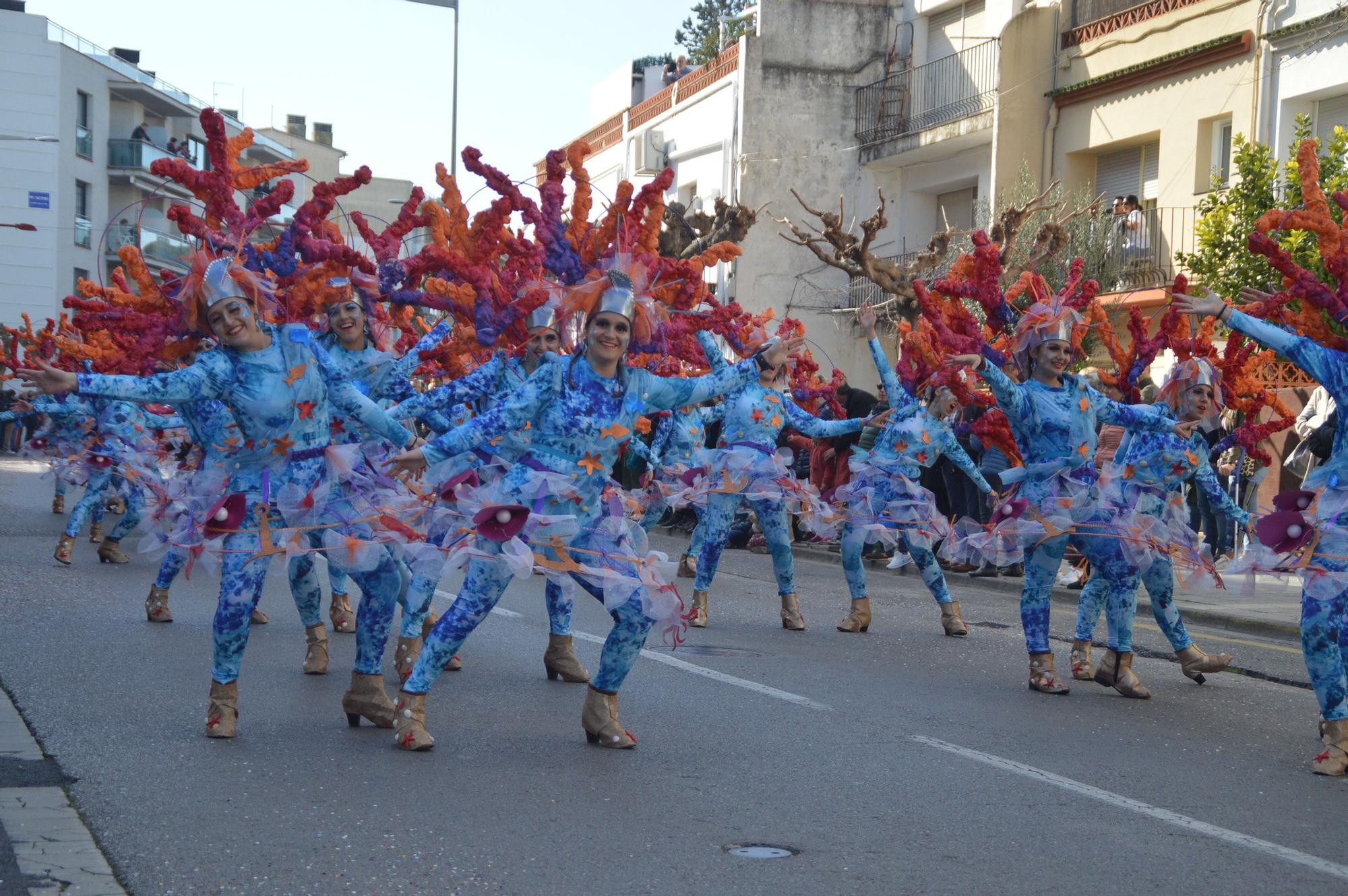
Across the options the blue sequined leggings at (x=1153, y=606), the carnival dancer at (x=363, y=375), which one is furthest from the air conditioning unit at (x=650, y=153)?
the blue sequined leggings at (x=1153, y=606)

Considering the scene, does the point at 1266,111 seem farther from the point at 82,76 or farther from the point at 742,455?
the point at 82,76

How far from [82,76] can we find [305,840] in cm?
5666

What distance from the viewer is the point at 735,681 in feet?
29.2

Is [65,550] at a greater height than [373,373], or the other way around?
[373,373]

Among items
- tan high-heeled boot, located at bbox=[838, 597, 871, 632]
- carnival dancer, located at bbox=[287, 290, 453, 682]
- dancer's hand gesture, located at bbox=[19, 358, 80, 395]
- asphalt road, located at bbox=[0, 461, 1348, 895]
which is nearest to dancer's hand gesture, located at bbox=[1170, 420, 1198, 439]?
asphalt road, located at bbox=[0, 461, 1348, 895]

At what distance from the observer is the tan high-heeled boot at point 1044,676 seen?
351 inches

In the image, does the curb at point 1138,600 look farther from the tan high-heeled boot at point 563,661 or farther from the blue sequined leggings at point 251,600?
the blue sequined leggings at point 251,600

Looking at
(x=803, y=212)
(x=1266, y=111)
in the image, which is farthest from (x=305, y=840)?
(x=803, y=212)

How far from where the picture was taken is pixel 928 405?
1201 centimetres

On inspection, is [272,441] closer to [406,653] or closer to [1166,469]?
[406,653]

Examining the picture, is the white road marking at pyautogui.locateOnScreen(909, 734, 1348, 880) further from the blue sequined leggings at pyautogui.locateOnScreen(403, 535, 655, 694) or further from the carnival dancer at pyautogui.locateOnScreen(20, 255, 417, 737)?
the carnival dancer at pyautogui.locateOnScreen(20, 255, 417, 737)

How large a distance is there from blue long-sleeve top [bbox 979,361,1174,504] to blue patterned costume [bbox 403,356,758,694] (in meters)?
2.69

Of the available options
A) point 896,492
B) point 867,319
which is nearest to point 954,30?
point 896,492

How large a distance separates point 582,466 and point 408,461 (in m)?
0.73
